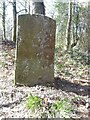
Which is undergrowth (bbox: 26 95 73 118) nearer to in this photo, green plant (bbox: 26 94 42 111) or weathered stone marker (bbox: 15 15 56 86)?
green plant (bbox: 26 94 42 111)

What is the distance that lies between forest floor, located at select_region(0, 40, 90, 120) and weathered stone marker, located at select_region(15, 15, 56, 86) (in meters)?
0.25

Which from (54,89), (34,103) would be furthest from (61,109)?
(54,89)

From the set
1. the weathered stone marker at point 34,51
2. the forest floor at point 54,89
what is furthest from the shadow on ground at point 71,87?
the weathered stone marker at point 34,51

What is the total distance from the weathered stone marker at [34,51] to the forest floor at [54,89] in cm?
25

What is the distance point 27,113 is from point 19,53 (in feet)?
6.46

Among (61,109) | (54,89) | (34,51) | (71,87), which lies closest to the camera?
(61,109)

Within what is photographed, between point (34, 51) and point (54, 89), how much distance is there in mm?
934

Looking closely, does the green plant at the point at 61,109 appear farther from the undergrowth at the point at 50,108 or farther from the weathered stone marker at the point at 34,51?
the weathered stone marker at the point at 34,51

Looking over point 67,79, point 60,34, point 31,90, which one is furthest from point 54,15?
point 31,90

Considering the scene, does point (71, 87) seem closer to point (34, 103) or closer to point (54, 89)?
point (54, 89)

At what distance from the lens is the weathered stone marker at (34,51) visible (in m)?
6.08

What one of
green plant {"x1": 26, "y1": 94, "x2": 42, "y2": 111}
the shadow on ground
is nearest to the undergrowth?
green plant {"x1": 26, "y1": 94, "x2": 42, "y2": 111}

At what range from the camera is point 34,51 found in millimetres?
6156

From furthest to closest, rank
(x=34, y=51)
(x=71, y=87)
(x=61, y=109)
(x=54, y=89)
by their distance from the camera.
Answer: (x=71, y=87)
(x=34, y=51)
(x=54, y=89)
(x=61, y=109)
